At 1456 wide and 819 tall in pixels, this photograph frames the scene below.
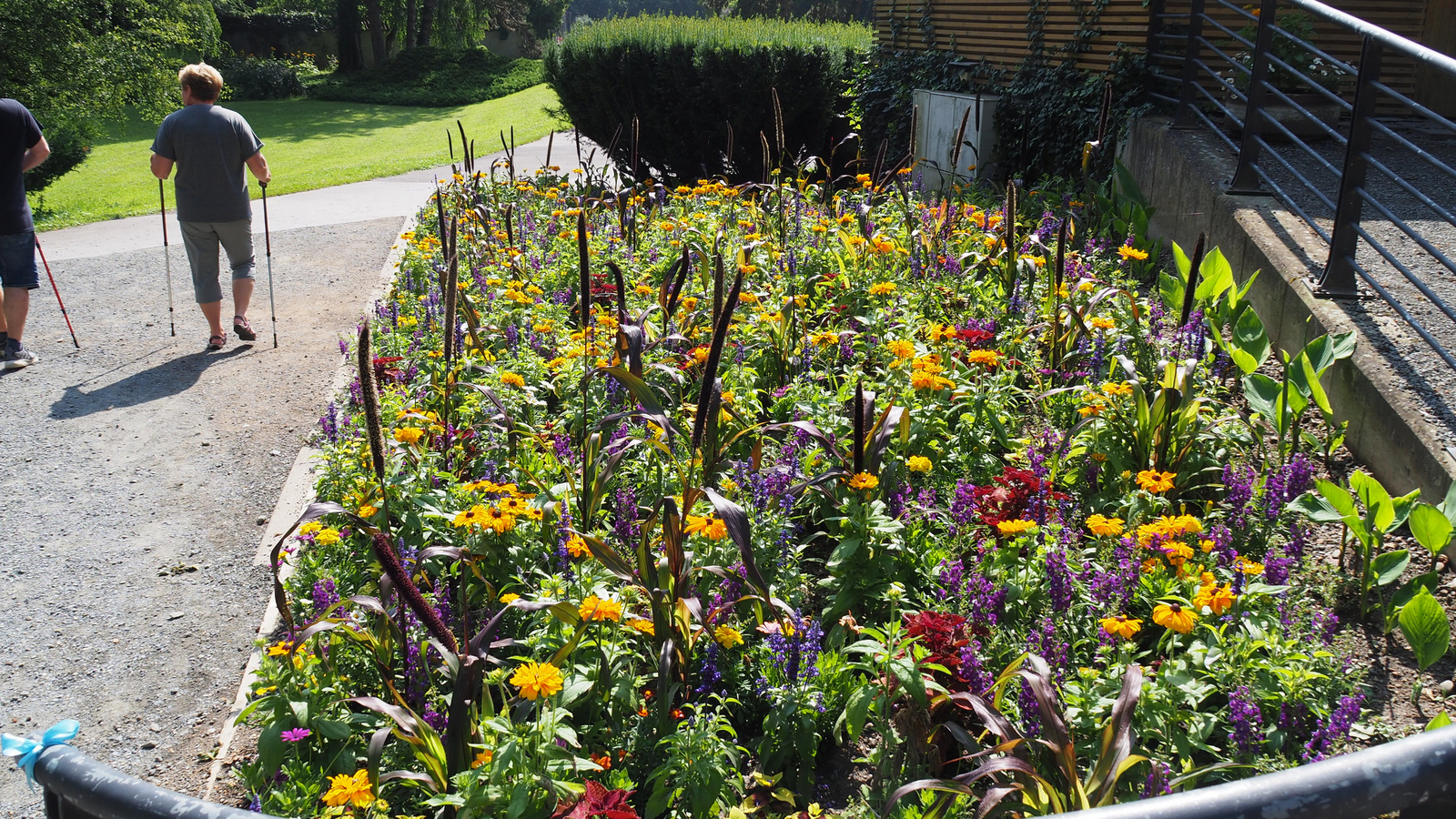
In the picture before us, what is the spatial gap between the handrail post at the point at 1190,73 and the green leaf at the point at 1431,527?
14.8 ft

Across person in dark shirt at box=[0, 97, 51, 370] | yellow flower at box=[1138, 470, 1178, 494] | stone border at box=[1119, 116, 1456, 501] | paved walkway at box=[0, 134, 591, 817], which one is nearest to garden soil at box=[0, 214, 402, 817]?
paved walkway at box=[0, 134, 591, 817]

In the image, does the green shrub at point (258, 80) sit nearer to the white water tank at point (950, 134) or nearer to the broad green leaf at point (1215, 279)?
the white water tank at point (950, 134)

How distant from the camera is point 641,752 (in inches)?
96.7

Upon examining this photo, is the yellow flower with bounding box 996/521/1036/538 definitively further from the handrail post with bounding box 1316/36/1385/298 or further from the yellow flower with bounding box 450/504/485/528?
the handrail post with bounding box 1316/36/1385/298

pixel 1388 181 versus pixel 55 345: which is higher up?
pixel 1388 181

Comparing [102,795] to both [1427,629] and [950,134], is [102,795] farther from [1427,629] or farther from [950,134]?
[950,134]

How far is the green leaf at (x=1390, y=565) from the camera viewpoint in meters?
2.81

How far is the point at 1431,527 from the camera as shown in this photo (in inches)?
109

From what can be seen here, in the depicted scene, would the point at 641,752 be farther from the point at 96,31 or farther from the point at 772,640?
the point at 96,31

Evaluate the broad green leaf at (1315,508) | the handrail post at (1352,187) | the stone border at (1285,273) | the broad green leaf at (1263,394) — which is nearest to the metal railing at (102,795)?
the broad green leaf at (1315,508)

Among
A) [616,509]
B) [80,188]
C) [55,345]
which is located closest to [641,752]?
[616,509]

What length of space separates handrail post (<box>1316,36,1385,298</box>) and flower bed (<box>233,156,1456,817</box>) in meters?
0.41

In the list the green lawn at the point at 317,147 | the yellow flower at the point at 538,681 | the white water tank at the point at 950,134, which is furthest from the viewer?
the green lawn at the point at 317,147

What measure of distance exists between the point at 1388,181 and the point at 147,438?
730 cm
